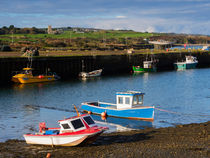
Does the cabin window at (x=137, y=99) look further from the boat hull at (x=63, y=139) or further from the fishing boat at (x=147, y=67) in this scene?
the fishing boat at (x=147, y=67)

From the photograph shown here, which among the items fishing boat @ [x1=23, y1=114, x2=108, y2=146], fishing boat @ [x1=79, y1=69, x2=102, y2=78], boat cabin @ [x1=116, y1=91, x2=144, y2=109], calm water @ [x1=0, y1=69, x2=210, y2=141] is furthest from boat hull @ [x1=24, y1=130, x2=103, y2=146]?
fishing boat @ [x1=79, y1=69, x2=102, y2=78]

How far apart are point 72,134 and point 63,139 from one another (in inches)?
24.7

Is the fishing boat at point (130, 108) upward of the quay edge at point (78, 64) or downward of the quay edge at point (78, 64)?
downward

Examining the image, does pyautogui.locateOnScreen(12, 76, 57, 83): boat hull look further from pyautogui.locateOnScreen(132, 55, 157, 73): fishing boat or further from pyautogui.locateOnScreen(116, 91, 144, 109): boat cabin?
pyautogui.locateOnScreen(116, 91, 144, 109): boat cabin

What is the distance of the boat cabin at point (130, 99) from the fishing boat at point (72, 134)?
8.64 m

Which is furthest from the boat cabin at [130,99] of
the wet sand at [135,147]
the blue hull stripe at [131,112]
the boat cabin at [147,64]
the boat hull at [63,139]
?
the boat cabin at [147,64]

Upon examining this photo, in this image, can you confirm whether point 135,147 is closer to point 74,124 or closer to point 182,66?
point 74,124

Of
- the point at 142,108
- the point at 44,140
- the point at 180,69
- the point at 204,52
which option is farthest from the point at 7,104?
the point at 204,52

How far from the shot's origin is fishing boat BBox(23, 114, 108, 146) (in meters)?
19.1

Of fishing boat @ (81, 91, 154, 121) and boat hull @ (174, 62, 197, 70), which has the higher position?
boat hull @ (174, 62, 197, 70)

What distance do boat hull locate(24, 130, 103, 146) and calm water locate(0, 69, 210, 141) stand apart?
3408 millimetres

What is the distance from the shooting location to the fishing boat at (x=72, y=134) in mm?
19062

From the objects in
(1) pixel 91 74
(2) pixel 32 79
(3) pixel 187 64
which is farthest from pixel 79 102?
(3) pixel 187 64

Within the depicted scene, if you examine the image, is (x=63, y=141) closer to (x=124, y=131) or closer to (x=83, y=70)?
(x=124, y=131)
